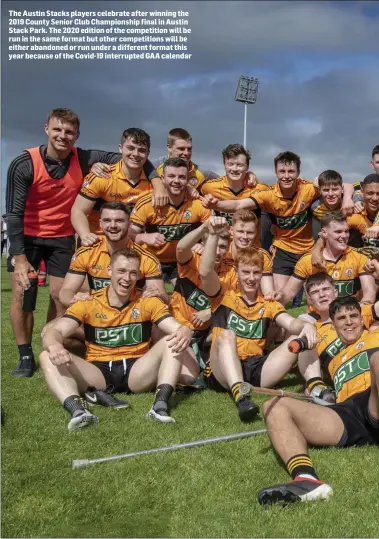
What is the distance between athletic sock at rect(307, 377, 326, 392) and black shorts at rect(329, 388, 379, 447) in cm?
107

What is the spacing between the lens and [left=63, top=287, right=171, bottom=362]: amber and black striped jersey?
215 inches

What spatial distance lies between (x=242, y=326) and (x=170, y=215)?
175 centimetres

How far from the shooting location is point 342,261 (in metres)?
6.51

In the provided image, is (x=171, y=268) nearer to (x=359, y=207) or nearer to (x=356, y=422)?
(x=359, y=207)

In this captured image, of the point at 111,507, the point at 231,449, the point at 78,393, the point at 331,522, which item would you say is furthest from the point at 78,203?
the point at 331,522

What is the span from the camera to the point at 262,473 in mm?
3723

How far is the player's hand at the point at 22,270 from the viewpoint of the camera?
6199 millimetres

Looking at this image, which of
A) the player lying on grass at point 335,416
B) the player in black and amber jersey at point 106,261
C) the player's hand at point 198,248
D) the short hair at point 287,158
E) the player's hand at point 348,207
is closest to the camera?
the player lying on grass at point 335,416

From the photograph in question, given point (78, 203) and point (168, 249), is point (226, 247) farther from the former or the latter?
point (78, 203)

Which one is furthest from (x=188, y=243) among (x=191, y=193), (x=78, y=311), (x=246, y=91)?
(x=246, y=91)

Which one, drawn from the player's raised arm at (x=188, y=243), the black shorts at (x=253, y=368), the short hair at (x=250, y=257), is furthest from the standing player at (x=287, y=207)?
the black shorts at (x=253, y=368)

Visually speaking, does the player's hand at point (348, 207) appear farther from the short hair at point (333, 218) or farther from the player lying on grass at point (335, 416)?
the player lying on grass at point (335, 416)

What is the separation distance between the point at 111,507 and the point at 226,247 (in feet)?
11.4

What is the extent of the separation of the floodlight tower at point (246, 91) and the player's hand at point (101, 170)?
39.6 metres
